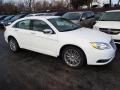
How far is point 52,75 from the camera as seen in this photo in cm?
515

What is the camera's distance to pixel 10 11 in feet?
152

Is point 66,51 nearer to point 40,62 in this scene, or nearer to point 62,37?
point 62,37

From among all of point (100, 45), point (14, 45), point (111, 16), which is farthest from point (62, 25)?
point (111, 16)

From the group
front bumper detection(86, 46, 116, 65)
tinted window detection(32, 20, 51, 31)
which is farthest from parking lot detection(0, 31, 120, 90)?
tinted window detection(32, 20, 51, 31)

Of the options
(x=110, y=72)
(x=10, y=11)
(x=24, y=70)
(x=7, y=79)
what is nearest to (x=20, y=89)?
(x=7, y=79)

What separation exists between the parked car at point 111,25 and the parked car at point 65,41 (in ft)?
6.18

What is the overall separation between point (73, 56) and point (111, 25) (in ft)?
11.0

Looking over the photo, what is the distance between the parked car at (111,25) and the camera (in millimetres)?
7727

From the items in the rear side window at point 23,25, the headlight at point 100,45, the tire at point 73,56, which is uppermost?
the rear side window at point 23,25

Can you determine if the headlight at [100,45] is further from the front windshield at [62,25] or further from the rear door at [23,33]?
the rear door at [23,33]

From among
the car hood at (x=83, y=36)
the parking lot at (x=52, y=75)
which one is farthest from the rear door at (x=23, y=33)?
the car hood at (x=83, y=36)

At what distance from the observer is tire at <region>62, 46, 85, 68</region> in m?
5.38

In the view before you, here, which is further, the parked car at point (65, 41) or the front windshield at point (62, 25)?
the front windshield at point (62, 25)

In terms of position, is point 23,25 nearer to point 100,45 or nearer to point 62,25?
point 62,25
